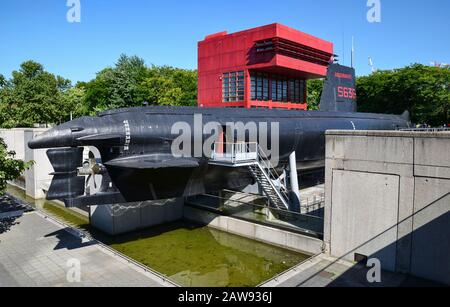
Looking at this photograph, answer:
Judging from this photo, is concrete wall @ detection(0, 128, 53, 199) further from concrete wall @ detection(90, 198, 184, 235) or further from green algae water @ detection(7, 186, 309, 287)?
concrete wall @ detection(90, 198, 184, 235)

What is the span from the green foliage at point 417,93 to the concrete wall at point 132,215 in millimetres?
42906

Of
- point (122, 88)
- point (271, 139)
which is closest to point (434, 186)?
point (271, 139)

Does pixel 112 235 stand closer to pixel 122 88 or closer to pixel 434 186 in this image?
pixel 434 186

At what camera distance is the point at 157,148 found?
1563 cm

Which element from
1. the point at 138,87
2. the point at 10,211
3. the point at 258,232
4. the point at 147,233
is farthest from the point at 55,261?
the point at 138,87

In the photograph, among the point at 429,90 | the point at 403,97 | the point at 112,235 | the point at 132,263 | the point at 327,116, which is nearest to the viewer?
the point at 132,263

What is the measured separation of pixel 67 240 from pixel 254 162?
9778 mm

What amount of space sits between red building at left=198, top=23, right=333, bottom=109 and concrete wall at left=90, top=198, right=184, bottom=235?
73.0ft

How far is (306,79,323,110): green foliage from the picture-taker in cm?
6994

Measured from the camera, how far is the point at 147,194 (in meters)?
15.8

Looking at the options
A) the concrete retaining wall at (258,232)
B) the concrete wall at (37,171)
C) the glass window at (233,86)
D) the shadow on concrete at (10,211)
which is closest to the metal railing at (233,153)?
the concrete retaining wall at (258,232)

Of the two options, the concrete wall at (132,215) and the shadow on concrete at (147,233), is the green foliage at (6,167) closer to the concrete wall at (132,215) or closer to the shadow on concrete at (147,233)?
the concrete wall at (132,215)

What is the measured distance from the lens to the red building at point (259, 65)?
39.5 metres
